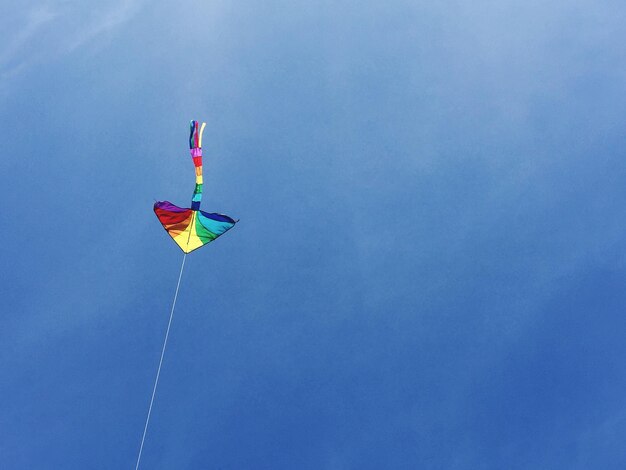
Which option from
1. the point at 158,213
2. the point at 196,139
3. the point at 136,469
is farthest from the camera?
the point at 136,469

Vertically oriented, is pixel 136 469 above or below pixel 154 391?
below

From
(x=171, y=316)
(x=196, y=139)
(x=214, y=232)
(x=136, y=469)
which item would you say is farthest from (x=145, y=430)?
(x=196, y=139)

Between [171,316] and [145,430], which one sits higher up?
[171,316]

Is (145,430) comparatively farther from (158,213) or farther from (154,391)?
(158,213)

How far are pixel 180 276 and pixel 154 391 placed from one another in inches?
197

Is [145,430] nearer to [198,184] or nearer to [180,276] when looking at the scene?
[180,276]

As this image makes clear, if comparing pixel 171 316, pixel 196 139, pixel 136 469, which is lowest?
pixel 136 469

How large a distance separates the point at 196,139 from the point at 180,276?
10.1 metres

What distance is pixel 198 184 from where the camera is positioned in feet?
79.2

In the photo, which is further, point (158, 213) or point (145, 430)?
point (145, 430)

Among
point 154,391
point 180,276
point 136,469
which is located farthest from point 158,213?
point 136,469

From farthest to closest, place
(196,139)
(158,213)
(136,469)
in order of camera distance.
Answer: (136,469)
(158,213)
(196,139)

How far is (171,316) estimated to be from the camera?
32344 mm

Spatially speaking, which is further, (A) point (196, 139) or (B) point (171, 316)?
(B) point (171, 316)
